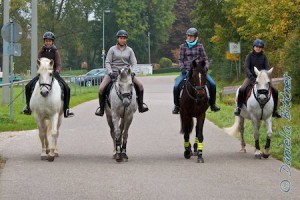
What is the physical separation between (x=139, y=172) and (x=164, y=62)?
115645 mm

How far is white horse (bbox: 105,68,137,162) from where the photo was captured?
14.4 metres

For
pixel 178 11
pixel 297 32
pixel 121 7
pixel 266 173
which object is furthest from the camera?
pixel 178 11

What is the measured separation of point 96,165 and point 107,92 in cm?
216

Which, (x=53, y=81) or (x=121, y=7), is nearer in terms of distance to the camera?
(x=53, y=81)

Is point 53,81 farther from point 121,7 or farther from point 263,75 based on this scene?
point 121,7

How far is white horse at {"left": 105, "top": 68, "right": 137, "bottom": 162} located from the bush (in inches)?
4450

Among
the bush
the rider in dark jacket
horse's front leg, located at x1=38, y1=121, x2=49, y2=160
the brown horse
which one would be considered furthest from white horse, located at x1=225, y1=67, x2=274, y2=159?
the bush

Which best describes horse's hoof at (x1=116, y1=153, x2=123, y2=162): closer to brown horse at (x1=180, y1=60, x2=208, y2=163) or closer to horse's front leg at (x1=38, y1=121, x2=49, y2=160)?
brown horse at (x1=180, y1=60, x2=208, y2=163)

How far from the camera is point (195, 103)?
14.9 metres

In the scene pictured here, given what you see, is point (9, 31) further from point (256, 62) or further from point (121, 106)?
point (256, 62)

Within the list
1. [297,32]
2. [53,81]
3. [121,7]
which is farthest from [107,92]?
[121,7]

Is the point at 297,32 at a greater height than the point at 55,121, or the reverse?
the point at 297,32

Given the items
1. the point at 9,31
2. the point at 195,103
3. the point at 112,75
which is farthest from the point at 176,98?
the point at 9,31

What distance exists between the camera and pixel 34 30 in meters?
29.4
